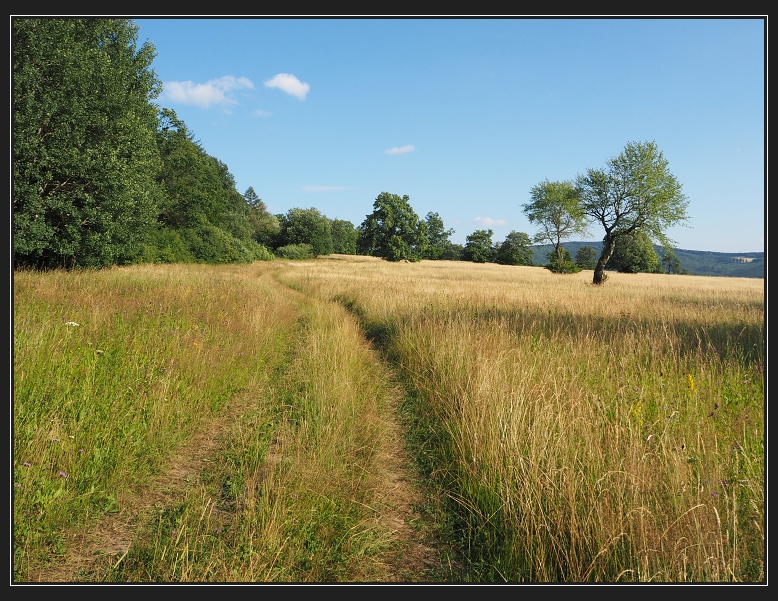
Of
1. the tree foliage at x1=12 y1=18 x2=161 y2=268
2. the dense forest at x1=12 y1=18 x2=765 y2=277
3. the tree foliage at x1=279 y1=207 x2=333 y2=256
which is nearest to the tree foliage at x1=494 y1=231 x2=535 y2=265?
the tree foliage at x1=279 y1=207 x2=333 y2=256

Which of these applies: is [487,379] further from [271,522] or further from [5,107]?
[5,107]

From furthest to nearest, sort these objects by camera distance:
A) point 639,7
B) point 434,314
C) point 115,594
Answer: point 434,314
point 639,7
point 115,594

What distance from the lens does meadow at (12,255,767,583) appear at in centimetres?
269

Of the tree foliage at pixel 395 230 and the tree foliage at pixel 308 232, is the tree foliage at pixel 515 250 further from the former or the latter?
the tree foliage at pixel 308 232

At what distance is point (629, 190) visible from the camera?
34531 mm

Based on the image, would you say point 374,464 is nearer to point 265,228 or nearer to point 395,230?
point 395,230

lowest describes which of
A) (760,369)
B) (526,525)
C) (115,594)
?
(526,525)

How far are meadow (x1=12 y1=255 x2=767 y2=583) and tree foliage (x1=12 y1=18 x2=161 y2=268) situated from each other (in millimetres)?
9961

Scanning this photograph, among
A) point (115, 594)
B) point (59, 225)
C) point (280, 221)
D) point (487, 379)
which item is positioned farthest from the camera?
point (280, 221)

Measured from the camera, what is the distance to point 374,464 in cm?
428

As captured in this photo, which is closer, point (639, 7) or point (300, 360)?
point (639, 7)

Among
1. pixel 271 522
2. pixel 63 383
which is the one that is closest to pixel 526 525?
pixel 271 522

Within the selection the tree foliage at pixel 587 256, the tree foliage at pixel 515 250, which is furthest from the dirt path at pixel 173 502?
the tree foliage at pixel 587 256

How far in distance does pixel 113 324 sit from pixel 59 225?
1298 cm
